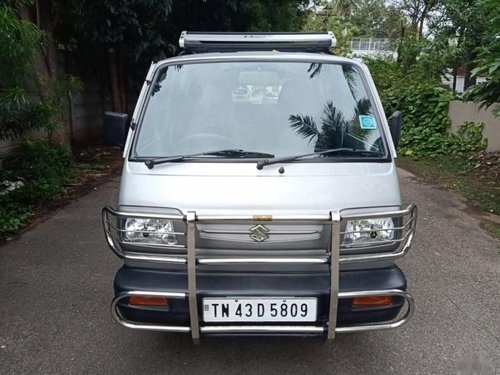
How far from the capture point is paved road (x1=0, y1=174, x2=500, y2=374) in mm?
2955

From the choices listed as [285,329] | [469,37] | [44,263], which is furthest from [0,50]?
[469,37]

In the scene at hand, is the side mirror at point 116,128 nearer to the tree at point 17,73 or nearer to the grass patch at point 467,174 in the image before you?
the tree at point 17,73

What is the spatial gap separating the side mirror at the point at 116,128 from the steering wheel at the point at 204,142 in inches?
21.6

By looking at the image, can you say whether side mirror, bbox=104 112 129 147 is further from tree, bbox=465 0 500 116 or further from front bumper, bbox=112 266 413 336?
tree, bbox=465 0 500 116

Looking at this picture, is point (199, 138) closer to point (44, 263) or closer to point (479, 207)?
point (44, 263)

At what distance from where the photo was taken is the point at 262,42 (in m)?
4.22

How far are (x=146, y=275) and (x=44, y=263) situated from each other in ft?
7.58

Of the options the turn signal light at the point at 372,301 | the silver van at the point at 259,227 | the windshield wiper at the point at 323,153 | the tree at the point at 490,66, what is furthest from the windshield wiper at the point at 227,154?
the tree at the point at 490,66

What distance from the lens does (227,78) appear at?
3.28 metres

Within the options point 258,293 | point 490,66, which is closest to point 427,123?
point 490,66

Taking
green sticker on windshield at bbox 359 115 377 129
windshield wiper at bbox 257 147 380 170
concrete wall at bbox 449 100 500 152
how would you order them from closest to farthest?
windshield wiper at bbox 257 147 380 170
green sticker on windshield at bbox 359 115 377 129
concrete wall at bbox 449 100 500 152

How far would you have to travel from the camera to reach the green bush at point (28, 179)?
554cm

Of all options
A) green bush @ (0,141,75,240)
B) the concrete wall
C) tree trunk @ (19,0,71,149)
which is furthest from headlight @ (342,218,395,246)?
the concrete wall

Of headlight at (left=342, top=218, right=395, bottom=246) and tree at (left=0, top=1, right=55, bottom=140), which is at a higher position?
tree at (left=0, top=1, right=55, bottom=140)
